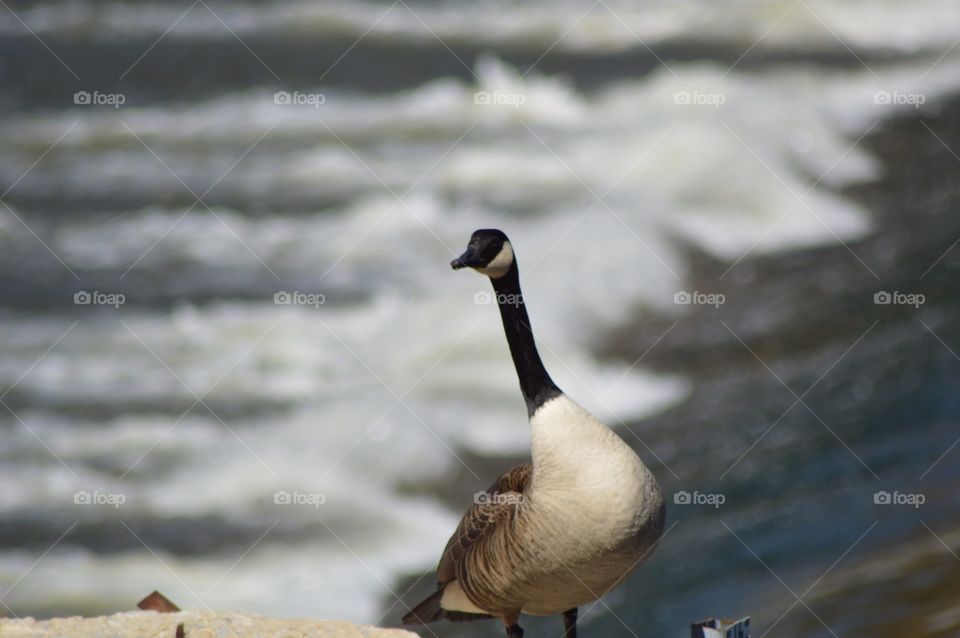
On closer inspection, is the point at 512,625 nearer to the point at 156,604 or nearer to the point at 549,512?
the point at 549,512

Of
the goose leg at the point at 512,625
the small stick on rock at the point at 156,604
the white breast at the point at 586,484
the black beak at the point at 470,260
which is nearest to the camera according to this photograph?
the white breast at the point at 586,484

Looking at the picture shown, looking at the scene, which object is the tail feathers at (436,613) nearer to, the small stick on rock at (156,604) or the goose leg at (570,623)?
the goose leg at (570,623)

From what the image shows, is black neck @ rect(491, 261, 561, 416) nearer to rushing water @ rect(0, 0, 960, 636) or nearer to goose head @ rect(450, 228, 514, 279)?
goose head @ rect(450, 228, 514, 279)

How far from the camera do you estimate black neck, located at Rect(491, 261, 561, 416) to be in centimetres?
430

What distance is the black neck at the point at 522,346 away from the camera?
4.30 m

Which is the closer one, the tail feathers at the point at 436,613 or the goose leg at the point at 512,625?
the goose leg at the point at 512,625

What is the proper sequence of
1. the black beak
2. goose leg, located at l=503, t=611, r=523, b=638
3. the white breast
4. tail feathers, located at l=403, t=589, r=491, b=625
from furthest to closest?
tail feathers, located at l=403, t=589, r=491, b=625, goose leg, located at l=503, t=611, r=523, b=638, the black beak, the white breast

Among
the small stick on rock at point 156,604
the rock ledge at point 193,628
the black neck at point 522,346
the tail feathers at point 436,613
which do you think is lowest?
the rock ledge at point 193,628

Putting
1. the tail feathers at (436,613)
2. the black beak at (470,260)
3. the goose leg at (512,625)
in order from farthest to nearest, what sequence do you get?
1. the tail feathers at (436,613)
2. the goose leg at (512,625)
3. the black beak at (470,260)

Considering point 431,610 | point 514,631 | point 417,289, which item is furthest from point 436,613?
point 417,289

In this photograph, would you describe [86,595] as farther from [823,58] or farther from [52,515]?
[823,58]

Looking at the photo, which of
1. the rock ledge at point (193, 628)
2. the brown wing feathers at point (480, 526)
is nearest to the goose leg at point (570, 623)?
the brown wing feathers at point (480, 526)

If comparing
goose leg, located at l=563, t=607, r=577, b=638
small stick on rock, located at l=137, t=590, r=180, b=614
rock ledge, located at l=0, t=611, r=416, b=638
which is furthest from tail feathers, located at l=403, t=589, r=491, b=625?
small stick on rock, located at l=137, t=590, r=180, b=614

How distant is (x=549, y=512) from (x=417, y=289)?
259 centimetres
